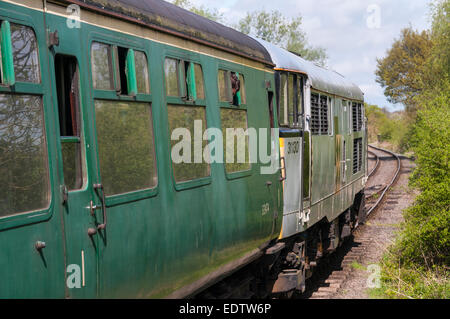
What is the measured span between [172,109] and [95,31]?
1086mm

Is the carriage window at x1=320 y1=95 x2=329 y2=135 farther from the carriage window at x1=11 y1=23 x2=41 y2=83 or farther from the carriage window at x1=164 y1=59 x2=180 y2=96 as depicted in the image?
the carriage window at x1=11 y1=23 x2=41 y2=83

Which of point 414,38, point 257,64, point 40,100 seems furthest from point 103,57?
point 414,38

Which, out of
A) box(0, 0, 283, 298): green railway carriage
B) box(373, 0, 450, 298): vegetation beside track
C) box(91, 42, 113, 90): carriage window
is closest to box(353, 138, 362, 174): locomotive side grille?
box(373, 0, 450, 298): vegetation beside track

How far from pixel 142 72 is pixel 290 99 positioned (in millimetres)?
3937

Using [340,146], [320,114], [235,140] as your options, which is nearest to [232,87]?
[235,140]

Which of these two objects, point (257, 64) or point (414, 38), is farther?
point (414, 38)

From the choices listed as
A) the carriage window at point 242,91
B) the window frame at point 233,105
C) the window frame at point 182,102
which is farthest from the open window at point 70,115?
the carriage window at point 242,91

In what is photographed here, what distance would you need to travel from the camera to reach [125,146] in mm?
3920

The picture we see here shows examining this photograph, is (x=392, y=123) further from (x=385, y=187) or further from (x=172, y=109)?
→ (x=172, y=109)

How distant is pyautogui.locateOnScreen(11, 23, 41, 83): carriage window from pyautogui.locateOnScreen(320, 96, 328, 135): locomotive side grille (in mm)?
6541

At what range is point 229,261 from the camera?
5562mm

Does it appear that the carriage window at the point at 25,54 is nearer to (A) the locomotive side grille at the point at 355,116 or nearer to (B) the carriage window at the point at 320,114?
(B) the carriage window at the point at 320,114

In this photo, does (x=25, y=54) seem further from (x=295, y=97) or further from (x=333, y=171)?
(x=333, y=171)
